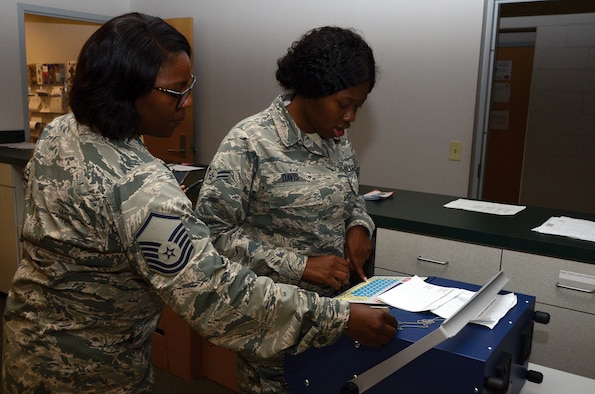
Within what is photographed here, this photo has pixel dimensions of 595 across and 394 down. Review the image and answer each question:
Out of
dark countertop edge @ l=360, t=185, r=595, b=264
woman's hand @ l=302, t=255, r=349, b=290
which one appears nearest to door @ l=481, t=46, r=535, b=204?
dark countertop edge @ l=360, t=185, r=595, b=264

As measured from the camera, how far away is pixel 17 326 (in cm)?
96

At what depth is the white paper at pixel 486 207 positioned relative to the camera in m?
2.08

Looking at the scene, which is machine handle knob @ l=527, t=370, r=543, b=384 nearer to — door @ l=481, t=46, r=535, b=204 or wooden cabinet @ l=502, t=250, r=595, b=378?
wooden cabinet @ l=502, t=250, r=595, b=378

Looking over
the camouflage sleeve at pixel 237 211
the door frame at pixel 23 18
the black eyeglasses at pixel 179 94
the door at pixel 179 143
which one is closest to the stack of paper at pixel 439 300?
the camouflage sleeve at pixel 237 211

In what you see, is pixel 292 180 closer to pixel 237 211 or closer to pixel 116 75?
pixel 237 211

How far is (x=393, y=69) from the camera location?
3.12 metres

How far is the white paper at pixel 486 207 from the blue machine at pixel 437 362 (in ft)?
3.52

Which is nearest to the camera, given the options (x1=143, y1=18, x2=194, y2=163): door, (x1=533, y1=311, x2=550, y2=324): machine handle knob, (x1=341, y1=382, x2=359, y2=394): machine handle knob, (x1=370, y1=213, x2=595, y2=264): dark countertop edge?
(x1=341, y1=382, x2=359, y2=394): machine handle knob

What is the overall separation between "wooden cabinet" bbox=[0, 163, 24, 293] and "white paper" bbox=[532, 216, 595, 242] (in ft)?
9.08

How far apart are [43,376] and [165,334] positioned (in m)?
1.58

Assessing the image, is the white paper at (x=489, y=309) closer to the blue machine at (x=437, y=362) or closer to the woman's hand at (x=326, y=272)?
the blue machine at (x=437, y=362)

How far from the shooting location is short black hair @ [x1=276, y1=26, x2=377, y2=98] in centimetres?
121

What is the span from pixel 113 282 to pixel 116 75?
347 millimetres

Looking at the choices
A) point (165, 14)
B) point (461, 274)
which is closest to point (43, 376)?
point (461, 274)
